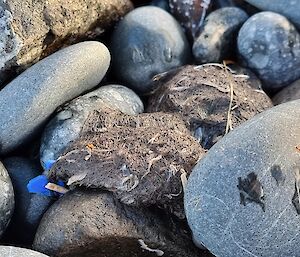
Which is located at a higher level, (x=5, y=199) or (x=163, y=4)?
(x=163, y=4)

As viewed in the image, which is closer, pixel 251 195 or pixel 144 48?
pixel 251 195

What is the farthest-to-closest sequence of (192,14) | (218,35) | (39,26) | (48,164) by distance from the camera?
(192,14), (218,35), (39,26), (48,164)

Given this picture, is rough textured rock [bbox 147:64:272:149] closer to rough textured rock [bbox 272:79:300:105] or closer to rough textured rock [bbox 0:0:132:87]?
rough textured rock [bbox 272:79:300:105]

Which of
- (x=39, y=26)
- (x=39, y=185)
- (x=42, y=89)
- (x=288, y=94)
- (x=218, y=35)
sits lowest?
(x=288, y=94)

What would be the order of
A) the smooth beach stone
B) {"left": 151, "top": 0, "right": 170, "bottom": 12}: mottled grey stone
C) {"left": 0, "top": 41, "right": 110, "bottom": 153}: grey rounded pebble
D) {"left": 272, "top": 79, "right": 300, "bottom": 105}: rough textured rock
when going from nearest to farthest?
1. the smooth beach stone
2. {"left": 0, "top": 41, "right": 110, "bottom": 153}: grey rounded pebble
3. {"left": 272, "top": 79, "right": 300, "bottom": 105}: rough textured rock
4. {"left": 151, "top": 0, "right": 170, "bottom": 12}: mottled grey stone

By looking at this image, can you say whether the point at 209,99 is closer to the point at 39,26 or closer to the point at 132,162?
the point at 132,162

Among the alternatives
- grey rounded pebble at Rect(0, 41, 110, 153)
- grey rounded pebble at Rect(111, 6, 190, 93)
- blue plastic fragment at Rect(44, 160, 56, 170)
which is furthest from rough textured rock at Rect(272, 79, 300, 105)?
blue plastic fragment at Rect(44, 160, 56, 170)

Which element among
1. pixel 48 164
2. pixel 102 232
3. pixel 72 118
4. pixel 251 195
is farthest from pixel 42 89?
pixel 251 195

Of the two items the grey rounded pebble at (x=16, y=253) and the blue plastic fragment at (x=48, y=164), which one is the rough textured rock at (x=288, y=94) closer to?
the blue plastic fragment at (x=48, y=164)
